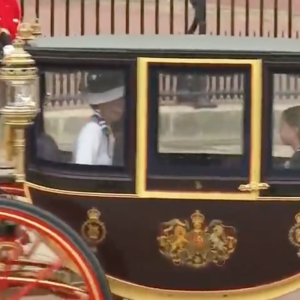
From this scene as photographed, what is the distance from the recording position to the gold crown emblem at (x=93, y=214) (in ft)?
13.6

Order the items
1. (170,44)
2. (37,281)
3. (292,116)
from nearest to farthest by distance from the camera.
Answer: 1. (37,281)
2. (292,116)
3. (170,44)

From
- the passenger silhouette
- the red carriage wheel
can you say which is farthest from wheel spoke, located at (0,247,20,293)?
the passenger silhouette

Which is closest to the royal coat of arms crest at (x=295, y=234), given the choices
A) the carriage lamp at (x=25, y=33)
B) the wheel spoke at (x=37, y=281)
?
the wheel spoke at (x=37, y=281)

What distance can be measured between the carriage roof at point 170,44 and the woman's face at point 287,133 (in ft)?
0.94

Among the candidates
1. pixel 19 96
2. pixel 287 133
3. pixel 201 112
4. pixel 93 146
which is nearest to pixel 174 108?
pixel 201 112

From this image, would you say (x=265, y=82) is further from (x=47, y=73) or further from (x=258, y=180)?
(x=47, y=73)

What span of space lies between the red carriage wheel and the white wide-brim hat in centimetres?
53

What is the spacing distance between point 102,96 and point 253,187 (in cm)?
67

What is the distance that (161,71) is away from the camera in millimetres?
4086

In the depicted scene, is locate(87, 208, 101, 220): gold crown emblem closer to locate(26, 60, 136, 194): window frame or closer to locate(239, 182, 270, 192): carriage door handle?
locate(26, 60, 136, 194): window frame

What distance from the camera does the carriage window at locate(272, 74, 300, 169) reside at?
413 cm

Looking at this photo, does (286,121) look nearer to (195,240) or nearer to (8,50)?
(195,240)

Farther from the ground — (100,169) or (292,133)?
(292,133)

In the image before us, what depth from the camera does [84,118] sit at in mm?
4207
